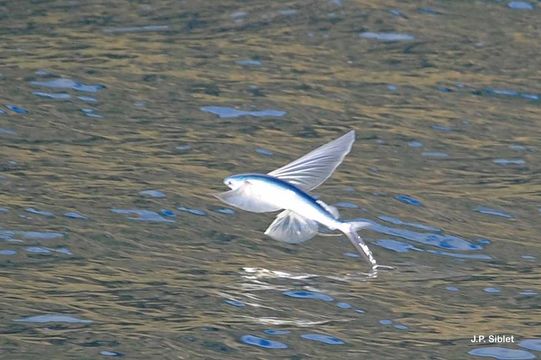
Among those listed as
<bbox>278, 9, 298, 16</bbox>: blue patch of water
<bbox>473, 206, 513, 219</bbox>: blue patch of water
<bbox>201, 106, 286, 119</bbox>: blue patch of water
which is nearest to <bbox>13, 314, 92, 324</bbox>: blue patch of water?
<bbox>473, 206, 513, 219</bbox>: blue patch of water

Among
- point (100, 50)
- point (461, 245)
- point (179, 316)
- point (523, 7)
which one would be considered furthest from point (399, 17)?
point (179, 316)

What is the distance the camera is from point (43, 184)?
22.5 feet

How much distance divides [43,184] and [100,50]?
8.73 ft

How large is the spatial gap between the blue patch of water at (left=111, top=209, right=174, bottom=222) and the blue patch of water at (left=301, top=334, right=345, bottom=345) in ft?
5.25

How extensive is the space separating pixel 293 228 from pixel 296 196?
0.38 m

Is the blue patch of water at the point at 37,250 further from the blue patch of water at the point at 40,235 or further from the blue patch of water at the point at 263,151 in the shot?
the blue patch of water at the point at 263,151

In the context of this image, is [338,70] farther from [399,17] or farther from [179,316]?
[179,316]

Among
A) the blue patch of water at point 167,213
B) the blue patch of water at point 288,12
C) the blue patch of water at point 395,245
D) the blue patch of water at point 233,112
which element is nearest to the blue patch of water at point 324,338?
the blue patch of water at point 395,245

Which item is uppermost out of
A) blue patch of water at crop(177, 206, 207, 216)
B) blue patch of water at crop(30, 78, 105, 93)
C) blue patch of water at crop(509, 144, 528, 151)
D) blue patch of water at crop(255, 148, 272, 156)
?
blue patch of water at crop(30, 78, 105, 93)

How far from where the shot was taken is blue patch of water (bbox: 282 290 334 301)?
18.3 ft

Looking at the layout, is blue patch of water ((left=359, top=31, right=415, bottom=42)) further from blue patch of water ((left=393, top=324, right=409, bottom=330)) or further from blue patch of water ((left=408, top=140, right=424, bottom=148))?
blue patch of water ((left=393, top=324, right=409, bottom=330))

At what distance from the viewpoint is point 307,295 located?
18.4 ft

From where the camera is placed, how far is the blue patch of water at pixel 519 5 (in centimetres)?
1083

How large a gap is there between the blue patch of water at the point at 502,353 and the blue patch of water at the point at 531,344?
48 millimetres
